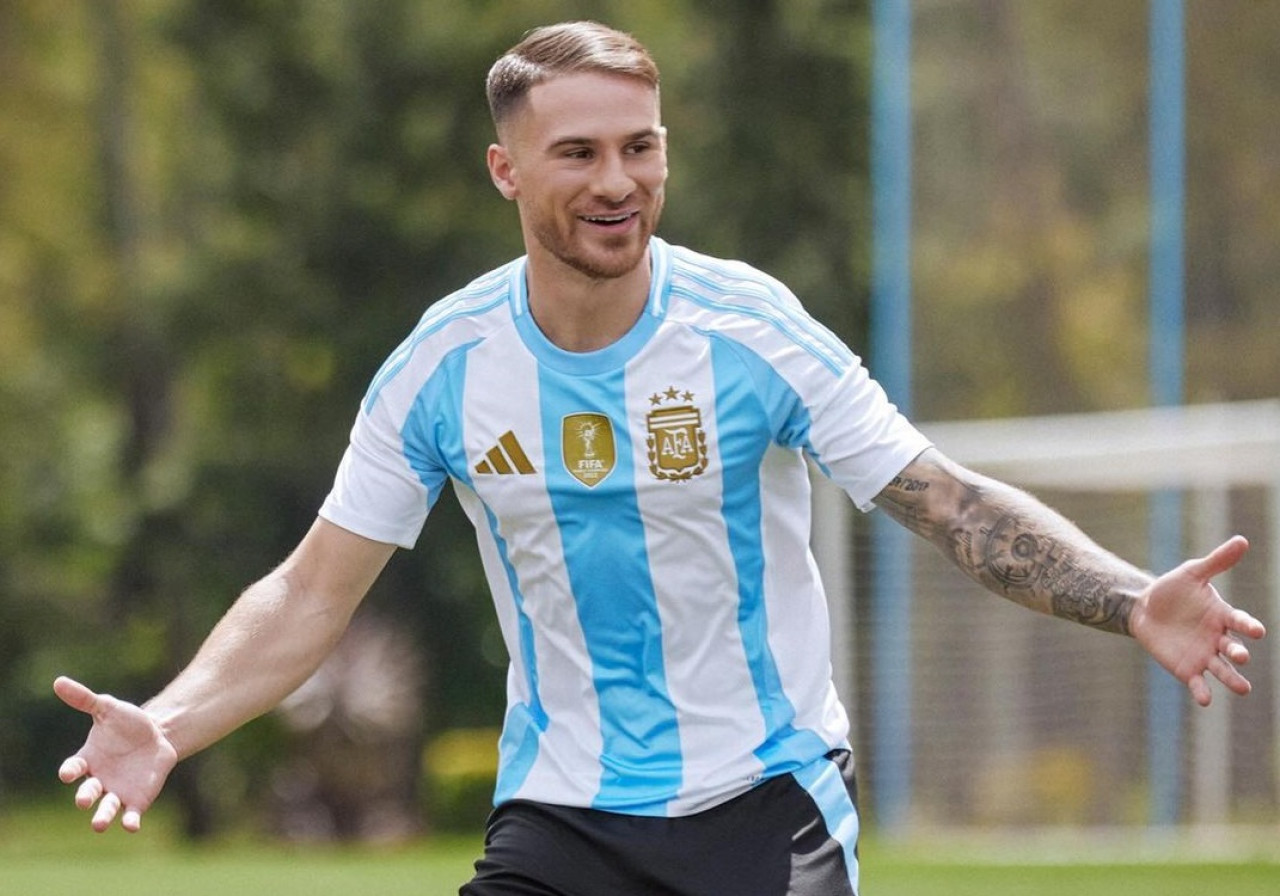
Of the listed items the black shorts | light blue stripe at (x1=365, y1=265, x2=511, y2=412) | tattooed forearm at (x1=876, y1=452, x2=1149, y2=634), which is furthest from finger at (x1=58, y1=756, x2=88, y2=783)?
tattooed forearm at (x1=876, y1=452, x2=1149, y2=634)

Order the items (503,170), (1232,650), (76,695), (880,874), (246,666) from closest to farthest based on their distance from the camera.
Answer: (1232,650)
(76,695)
(246,666)
(503,170)
(880,874)

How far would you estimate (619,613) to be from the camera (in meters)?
4.56

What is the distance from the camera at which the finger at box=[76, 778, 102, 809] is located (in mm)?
4371

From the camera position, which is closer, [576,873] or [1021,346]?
[576,873]

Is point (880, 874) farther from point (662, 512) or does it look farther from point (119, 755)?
point (119, 755)

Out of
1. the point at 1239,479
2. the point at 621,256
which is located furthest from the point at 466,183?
the point at 621,256

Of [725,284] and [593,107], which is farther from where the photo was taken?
[725,284]

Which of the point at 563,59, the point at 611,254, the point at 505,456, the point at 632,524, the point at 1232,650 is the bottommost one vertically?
the point at 1232,650

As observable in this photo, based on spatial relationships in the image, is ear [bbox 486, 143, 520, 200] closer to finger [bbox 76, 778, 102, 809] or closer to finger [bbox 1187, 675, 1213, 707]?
finger [bbox 76, 778, 102, 809]

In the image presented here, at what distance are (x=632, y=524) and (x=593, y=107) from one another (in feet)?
2.81

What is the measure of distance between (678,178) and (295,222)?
5.17m

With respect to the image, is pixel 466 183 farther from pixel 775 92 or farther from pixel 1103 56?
pixel 1103 56

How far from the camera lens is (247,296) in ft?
98.6

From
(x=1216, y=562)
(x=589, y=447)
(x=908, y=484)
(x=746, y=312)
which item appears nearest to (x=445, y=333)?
(x=589, y=447)
